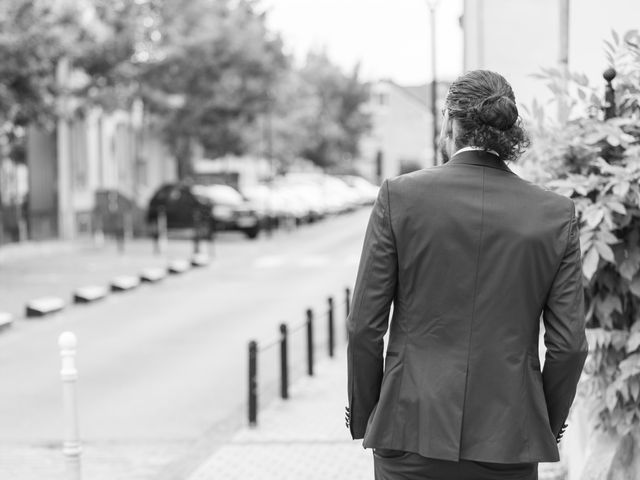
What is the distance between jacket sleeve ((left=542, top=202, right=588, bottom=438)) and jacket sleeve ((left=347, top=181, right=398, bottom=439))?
1.43 feet

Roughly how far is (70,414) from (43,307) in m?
10.8

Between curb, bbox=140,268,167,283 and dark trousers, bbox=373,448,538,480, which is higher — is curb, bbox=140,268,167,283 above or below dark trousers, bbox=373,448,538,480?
below

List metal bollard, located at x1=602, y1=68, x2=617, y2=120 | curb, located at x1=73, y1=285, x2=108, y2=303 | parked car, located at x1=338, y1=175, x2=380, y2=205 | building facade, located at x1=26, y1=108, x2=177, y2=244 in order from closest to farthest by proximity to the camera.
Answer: metal bollard, located at x1=602, y1=68, x2=617, y2=120
curb, located at x1=73, y1=285, x2=108, y2=303
building facade, located at x1=26, y1=108, x2=177, y2=244
parked car, located at x1=338, y1=175, x2=380, y2=205

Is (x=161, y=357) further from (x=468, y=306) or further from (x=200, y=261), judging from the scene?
(x=200, y=261)

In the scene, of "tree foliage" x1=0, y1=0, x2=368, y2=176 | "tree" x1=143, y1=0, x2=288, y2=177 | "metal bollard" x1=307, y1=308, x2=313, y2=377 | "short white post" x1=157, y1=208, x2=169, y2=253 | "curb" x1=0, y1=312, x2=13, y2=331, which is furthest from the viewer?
"tree" x1=143, y1=0, x2=288, y2=177

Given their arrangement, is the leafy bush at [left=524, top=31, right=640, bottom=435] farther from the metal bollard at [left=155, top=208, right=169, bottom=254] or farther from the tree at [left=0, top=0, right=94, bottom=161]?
the metal bollard at [left=155, top=208, right=169, bottom=254]

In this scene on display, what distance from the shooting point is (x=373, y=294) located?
302 cm

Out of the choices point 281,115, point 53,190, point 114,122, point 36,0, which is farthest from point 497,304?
point 281,115

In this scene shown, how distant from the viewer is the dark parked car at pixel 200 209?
110 feet

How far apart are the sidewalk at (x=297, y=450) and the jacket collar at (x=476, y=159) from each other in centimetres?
368

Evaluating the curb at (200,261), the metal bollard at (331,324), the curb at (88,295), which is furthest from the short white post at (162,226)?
the metal bollard at (331,324)

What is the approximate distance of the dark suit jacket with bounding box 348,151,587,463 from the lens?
9.91 ft

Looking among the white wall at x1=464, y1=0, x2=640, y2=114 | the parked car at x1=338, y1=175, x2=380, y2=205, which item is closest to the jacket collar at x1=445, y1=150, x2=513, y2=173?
the white wall at x1=464, y1=0, x2=640, y2=114

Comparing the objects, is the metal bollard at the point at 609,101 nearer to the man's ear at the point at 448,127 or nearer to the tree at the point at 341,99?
the man's ear at the point at 448,127
